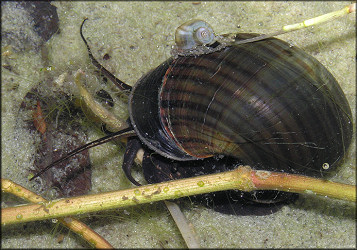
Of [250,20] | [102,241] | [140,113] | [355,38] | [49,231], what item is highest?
[250,20]

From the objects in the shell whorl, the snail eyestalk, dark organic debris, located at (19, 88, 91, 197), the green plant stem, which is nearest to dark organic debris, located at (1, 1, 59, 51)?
dark organic debris, located at (19, 88, 91, 197)

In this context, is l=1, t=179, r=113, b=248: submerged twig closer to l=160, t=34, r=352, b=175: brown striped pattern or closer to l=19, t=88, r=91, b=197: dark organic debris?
l=19, t=88, r=91, b=197: dark organic debris

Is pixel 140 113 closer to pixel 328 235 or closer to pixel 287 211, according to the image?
pixel 287 211

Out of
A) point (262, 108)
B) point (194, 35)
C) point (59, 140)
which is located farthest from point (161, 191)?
point (59, 140)

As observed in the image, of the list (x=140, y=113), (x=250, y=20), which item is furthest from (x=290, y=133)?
(x=250, y=20)

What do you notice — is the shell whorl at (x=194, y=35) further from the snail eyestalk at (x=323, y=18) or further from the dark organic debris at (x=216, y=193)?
the dark organic debris at (x=216, y=193)

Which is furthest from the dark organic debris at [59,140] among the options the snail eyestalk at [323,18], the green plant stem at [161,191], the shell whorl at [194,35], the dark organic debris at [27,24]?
the snail eyestalk at [323,18]

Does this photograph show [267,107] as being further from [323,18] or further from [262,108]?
[323,18]
